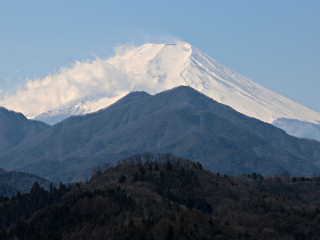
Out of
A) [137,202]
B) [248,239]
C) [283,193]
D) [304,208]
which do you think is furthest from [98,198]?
[283,193]

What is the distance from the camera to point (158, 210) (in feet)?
334

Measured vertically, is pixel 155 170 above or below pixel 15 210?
above

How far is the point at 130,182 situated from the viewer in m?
128

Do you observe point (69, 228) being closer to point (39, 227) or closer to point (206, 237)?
point (39, 227)

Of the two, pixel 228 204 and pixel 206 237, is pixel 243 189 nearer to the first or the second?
pixel 228 204

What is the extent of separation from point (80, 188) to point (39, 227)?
22828 mm

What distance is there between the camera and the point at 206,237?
88.1 meters

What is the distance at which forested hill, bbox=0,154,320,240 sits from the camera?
3656 inches

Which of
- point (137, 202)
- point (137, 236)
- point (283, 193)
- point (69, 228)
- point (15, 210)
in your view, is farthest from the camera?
point (283, 193)

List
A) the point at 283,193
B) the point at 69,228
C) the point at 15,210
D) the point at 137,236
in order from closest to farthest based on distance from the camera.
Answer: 1. the point at 137,236
2. the point at 69,228
3. the point at 15,210
4. the point at 283,193

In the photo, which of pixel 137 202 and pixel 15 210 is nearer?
pixel 137 202

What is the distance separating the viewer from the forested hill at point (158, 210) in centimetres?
9288

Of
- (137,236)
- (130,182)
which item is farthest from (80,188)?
(137,236)

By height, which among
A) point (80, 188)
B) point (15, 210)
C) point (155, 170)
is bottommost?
point (15, 210)
